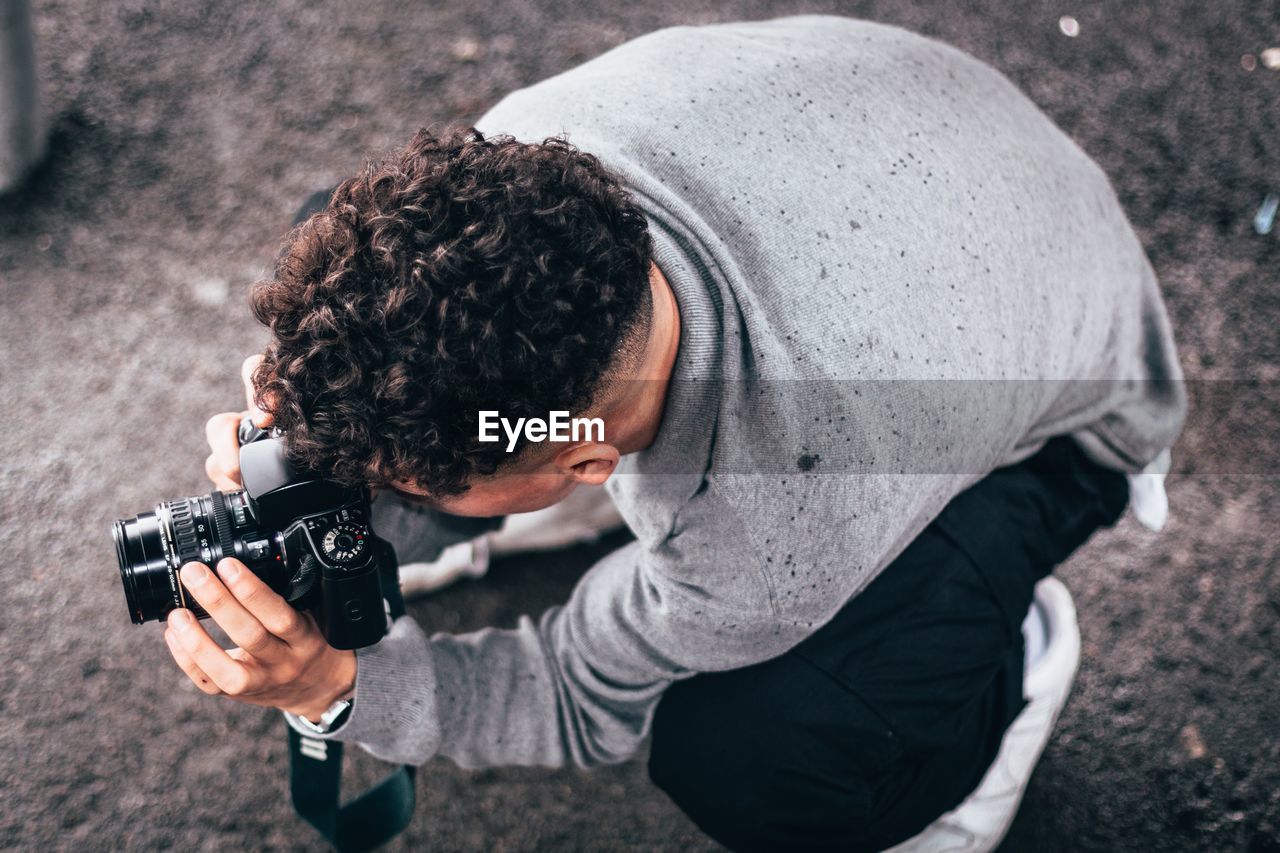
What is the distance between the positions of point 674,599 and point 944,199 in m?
0.62

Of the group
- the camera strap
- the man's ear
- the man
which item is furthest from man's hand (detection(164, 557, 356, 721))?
the man's ear

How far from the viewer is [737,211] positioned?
117 cm

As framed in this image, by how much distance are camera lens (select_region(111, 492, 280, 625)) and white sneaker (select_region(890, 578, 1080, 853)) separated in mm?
1144

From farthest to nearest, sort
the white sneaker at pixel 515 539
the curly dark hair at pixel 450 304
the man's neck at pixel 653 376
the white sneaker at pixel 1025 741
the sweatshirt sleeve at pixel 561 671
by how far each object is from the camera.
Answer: the white sneaker at pixel 515 539 → the white sneaker at pixel 1025 741 → the sweatshirt sleeve at pixel 561 671 → the man's neck at pixel 653 376 → the curly dark hair at pixel 450 304

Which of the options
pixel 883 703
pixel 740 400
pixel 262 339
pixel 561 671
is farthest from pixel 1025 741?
pixel 262 339

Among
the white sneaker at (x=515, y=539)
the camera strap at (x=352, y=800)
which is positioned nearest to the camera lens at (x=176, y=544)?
the camera strap at (x=352, y=800)

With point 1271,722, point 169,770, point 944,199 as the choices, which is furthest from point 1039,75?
point 169,770

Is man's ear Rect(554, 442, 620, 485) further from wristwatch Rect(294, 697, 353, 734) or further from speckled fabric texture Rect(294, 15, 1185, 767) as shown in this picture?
wristwatch Rect(294, 697, 353, 734)

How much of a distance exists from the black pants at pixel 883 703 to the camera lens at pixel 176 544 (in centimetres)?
65

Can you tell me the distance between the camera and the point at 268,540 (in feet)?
3.77

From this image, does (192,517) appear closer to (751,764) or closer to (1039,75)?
(751,764)

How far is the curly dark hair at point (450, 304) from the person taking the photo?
0.94 metres

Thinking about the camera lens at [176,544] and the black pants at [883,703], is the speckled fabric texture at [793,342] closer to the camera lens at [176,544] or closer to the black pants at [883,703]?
the black pants at [883,703]

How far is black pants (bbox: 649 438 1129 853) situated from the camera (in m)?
1.34
